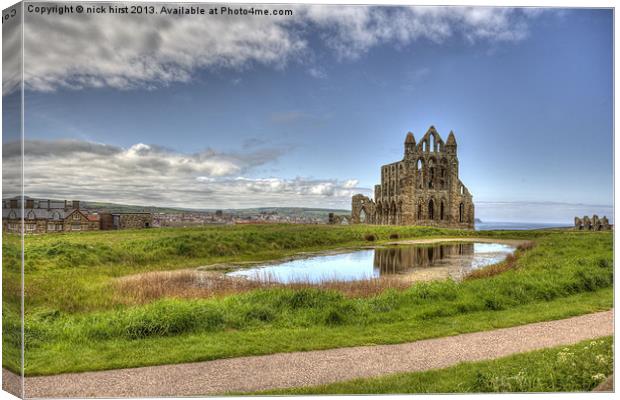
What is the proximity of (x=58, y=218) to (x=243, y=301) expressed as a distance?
3483mm

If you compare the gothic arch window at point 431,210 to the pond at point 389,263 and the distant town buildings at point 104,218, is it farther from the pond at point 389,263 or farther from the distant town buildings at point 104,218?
the distant town buildings at point 104,218

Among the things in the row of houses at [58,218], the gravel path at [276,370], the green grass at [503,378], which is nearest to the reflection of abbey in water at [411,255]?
the gravel path at [276,370]

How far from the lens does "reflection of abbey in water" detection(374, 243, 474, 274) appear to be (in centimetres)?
959

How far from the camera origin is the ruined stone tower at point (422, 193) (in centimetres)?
941

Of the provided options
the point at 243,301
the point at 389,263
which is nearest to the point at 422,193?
the point at 389,263

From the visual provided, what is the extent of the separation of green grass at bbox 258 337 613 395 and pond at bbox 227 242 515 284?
2.60 m

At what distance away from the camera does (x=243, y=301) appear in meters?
8.46

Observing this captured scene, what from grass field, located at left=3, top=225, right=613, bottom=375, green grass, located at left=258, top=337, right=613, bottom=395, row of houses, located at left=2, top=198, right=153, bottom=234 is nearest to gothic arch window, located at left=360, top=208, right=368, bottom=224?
grass field, located at left=3, top=225, right=613, bottom=375

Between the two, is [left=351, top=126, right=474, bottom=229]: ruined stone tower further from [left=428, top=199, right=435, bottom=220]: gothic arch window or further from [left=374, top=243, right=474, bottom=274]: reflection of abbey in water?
[left=374, top=243, right=474, bottom=274]: reflection of abbey in water

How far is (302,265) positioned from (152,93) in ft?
14.1

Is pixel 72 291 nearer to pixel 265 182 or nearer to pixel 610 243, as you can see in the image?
pixel 265 182

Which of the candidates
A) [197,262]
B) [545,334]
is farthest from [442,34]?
[197,262]

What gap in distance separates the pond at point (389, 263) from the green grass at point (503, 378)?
8.52 feet

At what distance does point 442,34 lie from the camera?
8477mm
